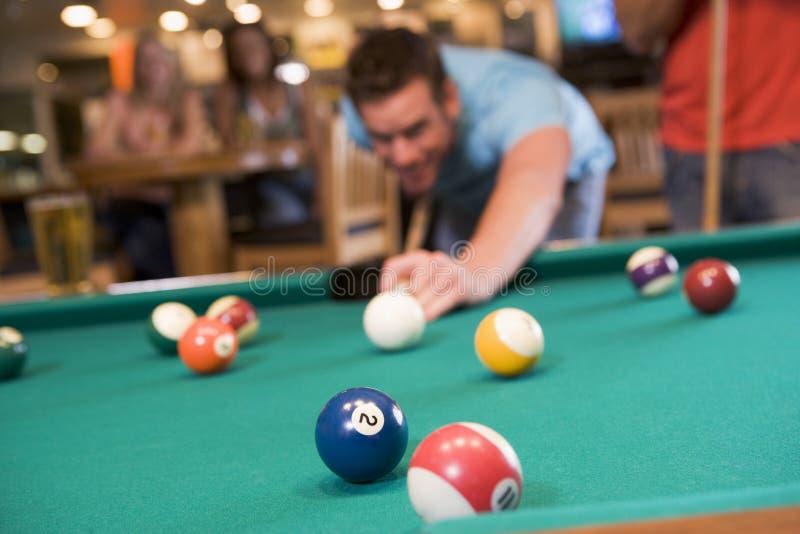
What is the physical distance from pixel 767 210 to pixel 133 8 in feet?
31.3

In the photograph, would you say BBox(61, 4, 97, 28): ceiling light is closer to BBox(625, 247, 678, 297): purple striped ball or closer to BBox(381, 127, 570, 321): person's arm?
BBox(381, 127, 570, 321): person's arm

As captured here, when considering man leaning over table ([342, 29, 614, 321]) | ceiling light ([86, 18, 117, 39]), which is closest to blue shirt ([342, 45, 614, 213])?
man leaning over table ([342, 29, 614, 321])

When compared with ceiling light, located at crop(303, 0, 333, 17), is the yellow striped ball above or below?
above

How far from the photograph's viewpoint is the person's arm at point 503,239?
5.99 feet

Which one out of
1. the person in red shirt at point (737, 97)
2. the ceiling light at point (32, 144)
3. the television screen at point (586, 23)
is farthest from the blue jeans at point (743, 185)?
the ceiling light at point (32, 144)

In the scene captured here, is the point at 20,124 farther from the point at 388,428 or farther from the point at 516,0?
the point at 388,428

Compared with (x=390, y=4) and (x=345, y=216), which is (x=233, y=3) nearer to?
(x=390, y=4)

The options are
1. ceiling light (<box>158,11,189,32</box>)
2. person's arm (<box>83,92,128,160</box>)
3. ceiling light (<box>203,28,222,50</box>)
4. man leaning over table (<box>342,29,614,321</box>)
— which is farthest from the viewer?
ceiling light (<box>203,28,222,50</box>)

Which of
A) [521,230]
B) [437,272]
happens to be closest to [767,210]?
[521,230]

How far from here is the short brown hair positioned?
8.38 ft

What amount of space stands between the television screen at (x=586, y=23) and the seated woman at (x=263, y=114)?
3756mm

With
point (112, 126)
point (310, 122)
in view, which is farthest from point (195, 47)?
point (310, 122)

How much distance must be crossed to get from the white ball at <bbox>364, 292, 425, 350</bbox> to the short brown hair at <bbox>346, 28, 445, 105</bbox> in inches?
47.2

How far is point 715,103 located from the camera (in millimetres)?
2543
